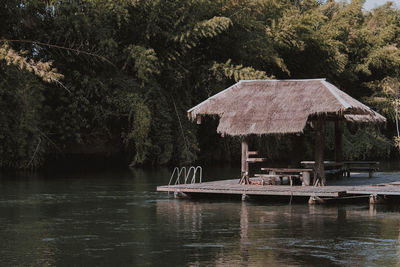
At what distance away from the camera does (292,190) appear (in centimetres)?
1816

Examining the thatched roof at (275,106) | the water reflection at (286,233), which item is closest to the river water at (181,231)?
the water reflection at (286,233)

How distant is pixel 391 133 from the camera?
4097cm

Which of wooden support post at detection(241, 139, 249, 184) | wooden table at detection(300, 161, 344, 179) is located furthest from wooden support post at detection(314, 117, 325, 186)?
wooden support post at detection(241, 139, 249, 184)

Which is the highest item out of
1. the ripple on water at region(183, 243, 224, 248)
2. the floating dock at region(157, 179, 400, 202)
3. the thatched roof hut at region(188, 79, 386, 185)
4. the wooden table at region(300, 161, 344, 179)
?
the thatched roof hut at region(188, 79, 386, 185)

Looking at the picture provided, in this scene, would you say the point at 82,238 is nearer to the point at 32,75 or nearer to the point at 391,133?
the point at 32,75

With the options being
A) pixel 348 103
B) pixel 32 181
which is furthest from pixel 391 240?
pixel 32 181

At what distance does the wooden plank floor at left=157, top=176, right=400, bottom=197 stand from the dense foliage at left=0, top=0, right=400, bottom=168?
8230 mm

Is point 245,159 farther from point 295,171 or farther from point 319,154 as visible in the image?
point 319,154

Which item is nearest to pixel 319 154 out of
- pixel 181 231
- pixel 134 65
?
pixel 181 231

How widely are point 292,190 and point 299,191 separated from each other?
0.19m

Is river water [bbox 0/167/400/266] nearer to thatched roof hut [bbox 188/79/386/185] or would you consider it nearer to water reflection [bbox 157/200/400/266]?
water reflection [bbox 157/200/400/266]

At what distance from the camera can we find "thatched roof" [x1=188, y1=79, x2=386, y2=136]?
19.0 m

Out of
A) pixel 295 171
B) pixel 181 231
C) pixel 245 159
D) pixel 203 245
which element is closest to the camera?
pixel 203 245

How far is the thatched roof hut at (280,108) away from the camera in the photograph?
62.3 feet
